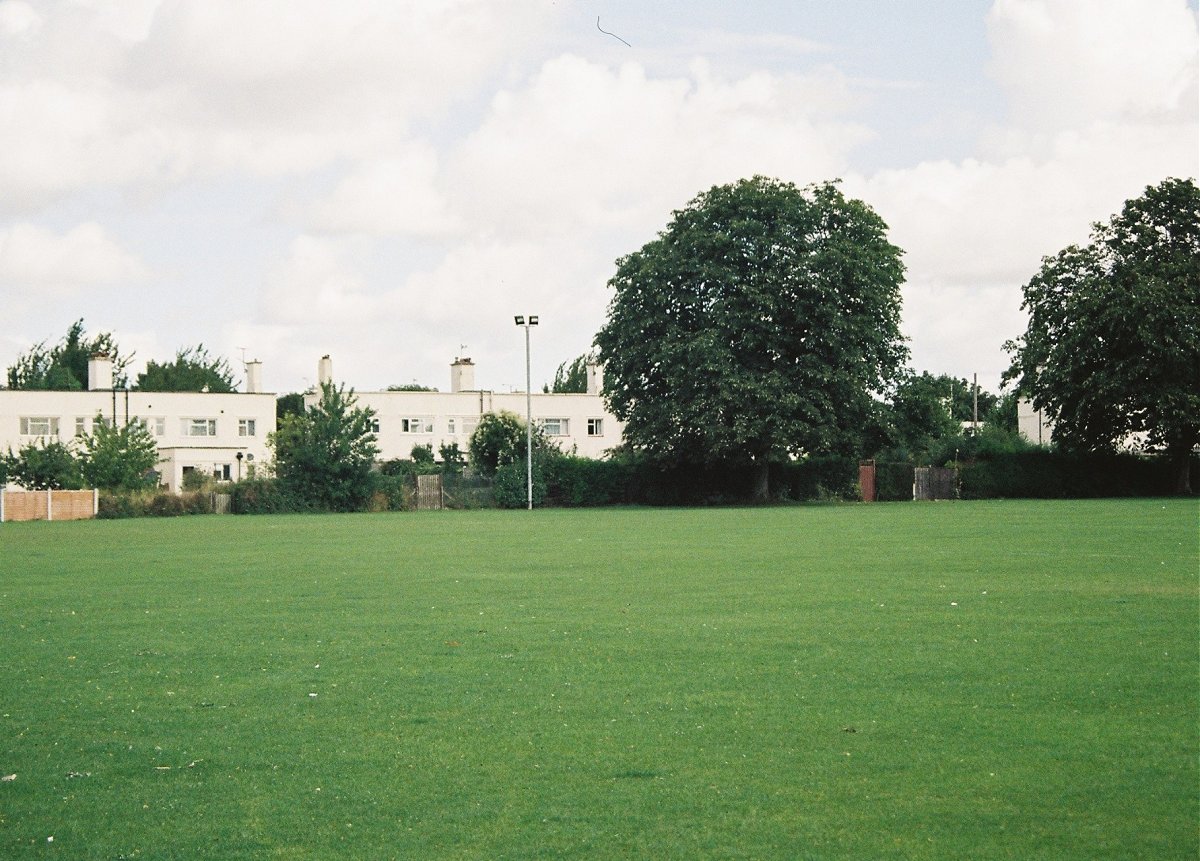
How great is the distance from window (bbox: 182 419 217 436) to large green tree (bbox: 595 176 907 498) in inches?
1651

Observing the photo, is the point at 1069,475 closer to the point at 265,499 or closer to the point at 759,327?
the point at 759,327

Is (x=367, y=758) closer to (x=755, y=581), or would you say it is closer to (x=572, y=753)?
(x=572, y=753)

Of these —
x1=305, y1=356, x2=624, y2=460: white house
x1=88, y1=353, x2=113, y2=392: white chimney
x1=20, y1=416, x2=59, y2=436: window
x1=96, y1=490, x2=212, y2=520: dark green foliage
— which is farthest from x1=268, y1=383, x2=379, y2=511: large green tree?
x1=305, y1=356, x2=624, y2=460: white house

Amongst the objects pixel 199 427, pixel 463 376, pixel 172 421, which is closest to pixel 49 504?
pixel 172 421

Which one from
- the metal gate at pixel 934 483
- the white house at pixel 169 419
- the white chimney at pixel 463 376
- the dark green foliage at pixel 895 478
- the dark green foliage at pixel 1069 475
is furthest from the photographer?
the white chimney at pixel 463 376

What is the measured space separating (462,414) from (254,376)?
16.9 meters

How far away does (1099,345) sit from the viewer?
61.1 metres

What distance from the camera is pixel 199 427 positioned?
9575cm

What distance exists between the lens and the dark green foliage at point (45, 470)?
61.8 m

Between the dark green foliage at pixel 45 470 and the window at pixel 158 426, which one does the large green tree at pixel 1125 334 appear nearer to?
the dark green foliage at pixel 45 470

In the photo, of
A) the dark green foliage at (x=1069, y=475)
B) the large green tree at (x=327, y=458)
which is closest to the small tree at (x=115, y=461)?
the large green tree at (x=327, y=458)

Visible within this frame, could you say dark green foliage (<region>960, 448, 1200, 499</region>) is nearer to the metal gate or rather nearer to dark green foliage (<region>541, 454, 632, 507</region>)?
the metal gate

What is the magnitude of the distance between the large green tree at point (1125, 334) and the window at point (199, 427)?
5809cm

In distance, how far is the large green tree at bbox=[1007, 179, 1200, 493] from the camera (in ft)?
193
